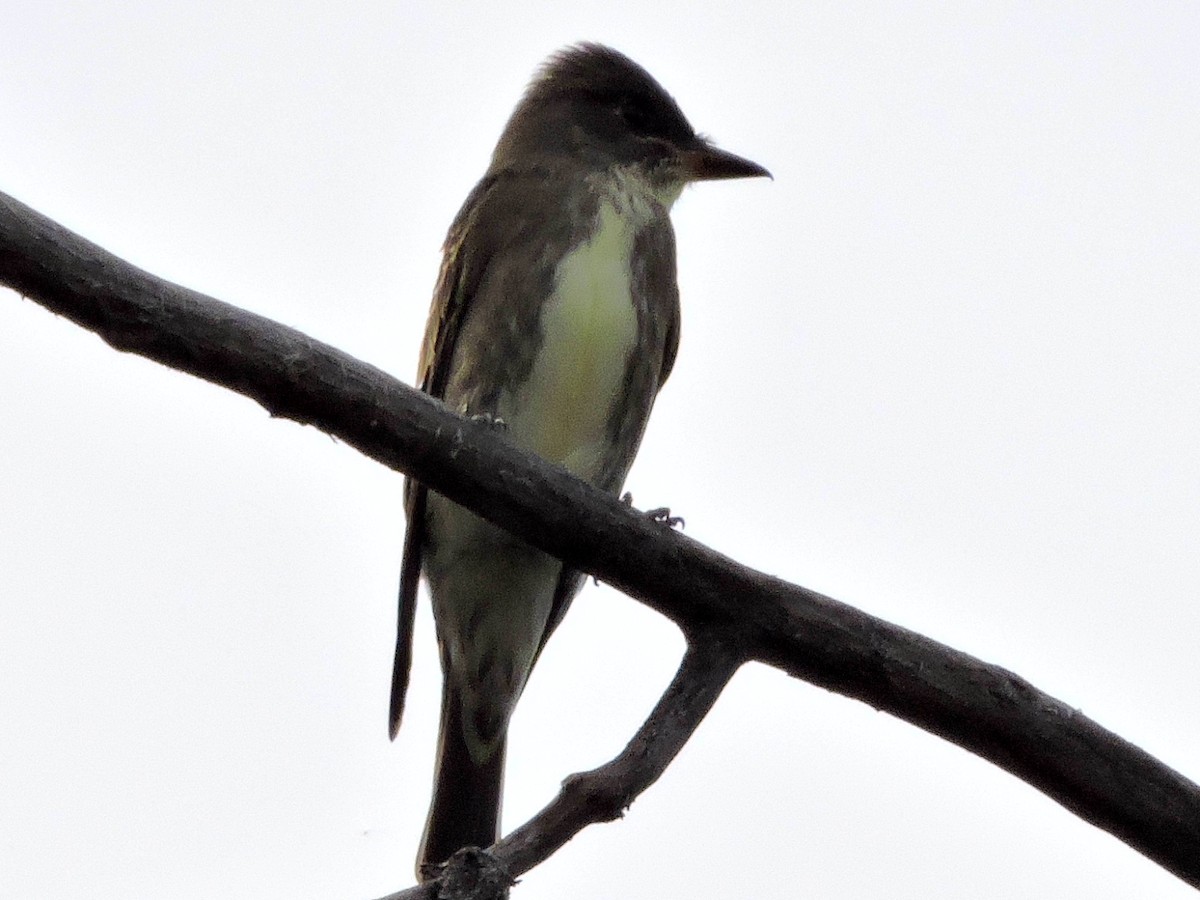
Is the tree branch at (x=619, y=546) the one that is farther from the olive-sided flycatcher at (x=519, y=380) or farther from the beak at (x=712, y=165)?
the beak at (x=712, y=165)

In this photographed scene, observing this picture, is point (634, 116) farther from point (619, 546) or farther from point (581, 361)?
point (619, 546)

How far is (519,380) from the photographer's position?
186 inches

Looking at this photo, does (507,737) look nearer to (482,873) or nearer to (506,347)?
(506,347)

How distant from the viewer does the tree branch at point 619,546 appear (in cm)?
290

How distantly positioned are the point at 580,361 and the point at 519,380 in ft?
0.61

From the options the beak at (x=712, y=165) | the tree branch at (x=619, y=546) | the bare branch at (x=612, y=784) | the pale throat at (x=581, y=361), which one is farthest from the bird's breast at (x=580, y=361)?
the bare branch at (x=612, y=784)

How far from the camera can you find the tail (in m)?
4.72

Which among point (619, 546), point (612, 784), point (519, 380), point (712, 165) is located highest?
point (712, 165)

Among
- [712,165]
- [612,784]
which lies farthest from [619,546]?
[712,165]

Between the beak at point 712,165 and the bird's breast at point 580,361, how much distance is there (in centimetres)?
79

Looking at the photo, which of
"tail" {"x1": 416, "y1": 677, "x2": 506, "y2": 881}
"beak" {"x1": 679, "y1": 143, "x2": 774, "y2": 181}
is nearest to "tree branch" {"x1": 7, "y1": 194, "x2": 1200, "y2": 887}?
"tail" {"x1": 416, "y1": 677, "x2": 506, "y2": 881}

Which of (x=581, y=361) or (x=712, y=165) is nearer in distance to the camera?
(x=581, y=361)

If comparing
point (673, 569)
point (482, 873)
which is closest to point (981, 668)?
point (673, 569)

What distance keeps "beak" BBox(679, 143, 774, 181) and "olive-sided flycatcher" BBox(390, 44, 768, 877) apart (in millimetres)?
236
